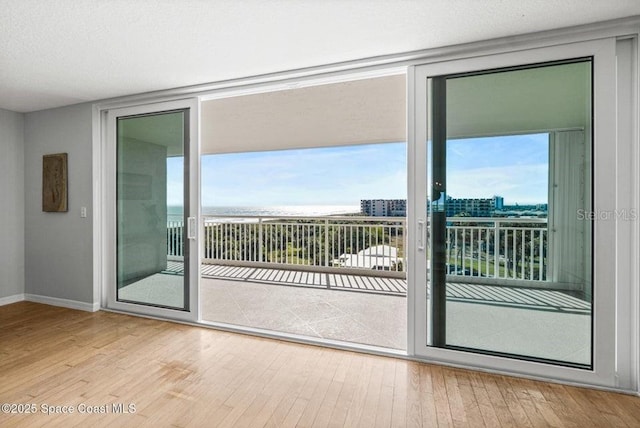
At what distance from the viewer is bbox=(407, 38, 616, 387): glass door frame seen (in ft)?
6.72

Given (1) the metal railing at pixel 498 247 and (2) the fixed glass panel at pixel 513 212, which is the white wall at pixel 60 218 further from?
(1) the metal railing at pixel 498 247

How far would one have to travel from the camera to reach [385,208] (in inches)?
223

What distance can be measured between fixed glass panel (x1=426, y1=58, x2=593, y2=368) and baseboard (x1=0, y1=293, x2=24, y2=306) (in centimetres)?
479

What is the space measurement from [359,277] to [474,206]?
3.16 meters

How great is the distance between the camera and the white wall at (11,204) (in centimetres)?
378

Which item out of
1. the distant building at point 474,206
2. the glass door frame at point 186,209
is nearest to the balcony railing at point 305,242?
the glass door frame at point 186,209

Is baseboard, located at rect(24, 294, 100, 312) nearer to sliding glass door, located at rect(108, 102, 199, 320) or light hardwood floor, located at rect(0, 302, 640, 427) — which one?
sliding glass door, located at rect(108, 102, 199, 320)

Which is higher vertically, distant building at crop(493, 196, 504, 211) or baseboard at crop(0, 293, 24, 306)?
distant building at crop(493, 196, 504, 211)

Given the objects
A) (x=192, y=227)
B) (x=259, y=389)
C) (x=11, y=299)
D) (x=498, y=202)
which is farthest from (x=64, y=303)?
(x=498, y=202)

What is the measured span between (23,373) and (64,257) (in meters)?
1.82

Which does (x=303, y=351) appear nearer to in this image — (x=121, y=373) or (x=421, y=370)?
(x=421, y=370)

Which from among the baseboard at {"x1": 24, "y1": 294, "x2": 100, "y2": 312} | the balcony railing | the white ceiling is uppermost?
the white ceiling

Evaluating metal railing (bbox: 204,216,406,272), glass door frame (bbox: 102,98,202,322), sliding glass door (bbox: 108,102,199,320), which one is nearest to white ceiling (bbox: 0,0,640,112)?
glass door frame (bbox: 102,98,202,322)

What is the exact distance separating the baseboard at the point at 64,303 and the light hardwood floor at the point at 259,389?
0.74 metres
